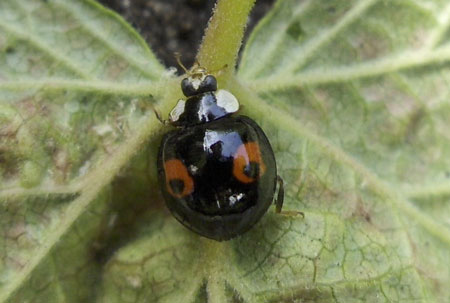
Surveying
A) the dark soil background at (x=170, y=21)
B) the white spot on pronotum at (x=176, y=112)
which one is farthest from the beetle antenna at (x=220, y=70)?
A: the dark soil background at (x=170, y=21)

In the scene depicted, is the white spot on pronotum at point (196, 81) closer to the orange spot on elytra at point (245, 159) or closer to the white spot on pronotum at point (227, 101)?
the white spot on pronotum at point (227, 101)

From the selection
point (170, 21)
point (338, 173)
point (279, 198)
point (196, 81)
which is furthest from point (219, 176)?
point (170, 21)

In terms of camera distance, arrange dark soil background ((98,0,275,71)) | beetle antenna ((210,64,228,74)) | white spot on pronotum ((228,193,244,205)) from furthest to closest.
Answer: dark soil background ((98,0,275,71))
beetle antenna ((210,64,228,74))
white spot on pronotum ((228,193,244,205))

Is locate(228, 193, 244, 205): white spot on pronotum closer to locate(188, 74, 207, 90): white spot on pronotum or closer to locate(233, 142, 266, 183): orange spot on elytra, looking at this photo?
locate(233, 142, 266, 183): orange spot on elytra

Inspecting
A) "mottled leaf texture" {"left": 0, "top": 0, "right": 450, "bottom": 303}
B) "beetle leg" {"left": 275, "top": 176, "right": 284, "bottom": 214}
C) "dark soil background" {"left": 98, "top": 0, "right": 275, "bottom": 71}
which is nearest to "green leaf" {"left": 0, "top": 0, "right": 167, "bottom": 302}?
"mottled leaf texture" {"left": 0, "top": 0, "right": 450, "bottom": 303}

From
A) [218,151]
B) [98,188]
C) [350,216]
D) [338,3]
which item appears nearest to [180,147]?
[218,151]

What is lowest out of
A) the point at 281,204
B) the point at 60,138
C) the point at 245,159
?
the point at 281,204

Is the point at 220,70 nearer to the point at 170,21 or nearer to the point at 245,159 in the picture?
the point at 245,159
